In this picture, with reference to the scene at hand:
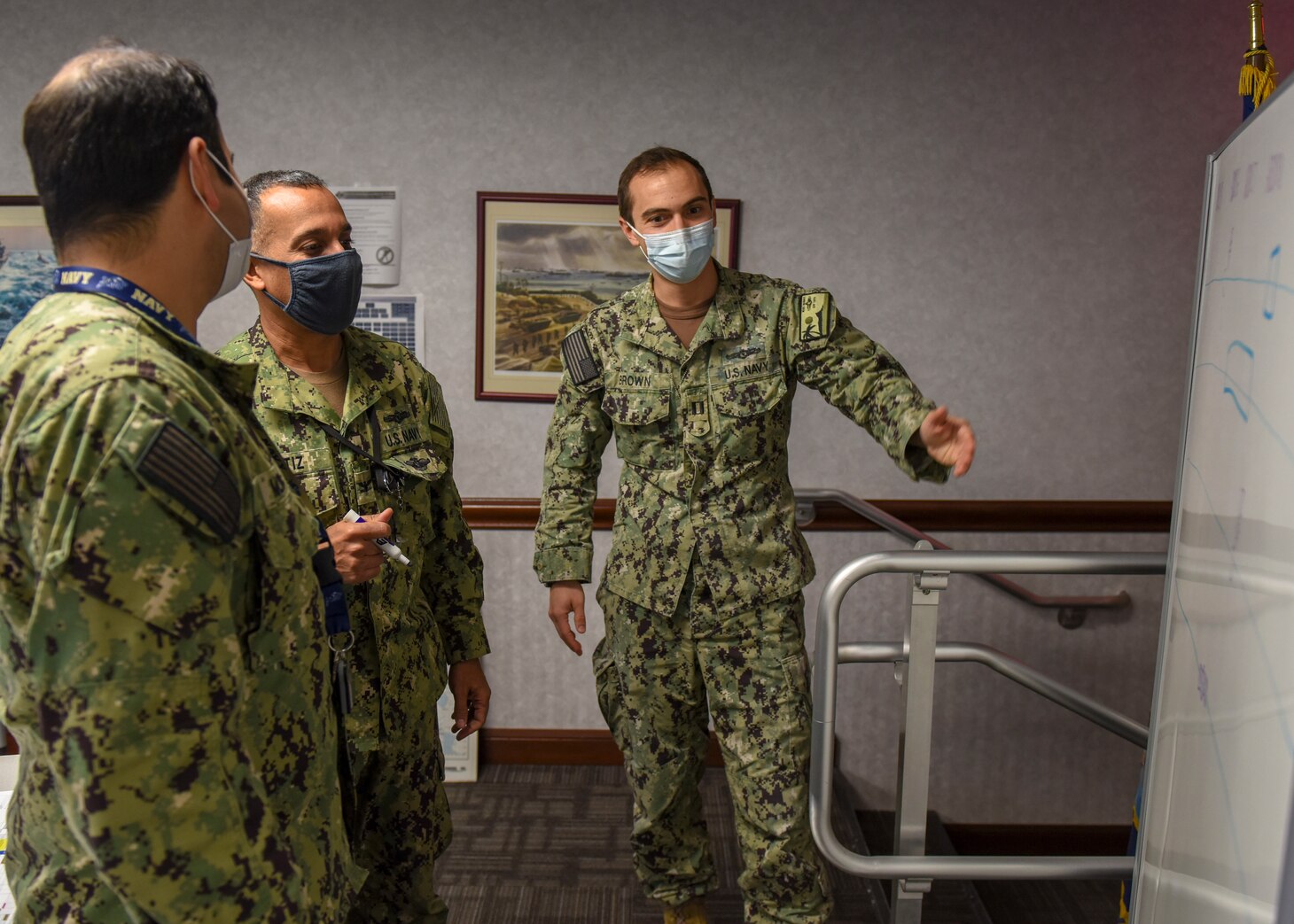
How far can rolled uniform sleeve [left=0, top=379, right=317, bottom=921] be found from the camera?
74 centimetres

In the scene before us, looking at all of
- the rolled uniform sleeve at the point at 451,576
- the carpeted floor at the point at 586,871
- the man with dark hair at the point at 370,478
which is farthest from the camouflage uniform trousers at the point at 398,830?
the carpeted floor at the point at 586,871

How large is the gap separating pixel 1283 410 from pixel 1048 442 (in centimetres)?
221

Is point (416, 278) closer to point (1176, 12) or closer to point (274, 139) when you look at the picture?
point (274, 139)

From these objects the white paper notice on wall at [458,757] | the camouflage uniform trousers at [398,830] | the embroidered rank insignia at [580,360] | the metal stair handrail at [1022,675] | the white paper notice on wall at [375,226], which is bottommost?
the white paper notice on wall at [458,757]

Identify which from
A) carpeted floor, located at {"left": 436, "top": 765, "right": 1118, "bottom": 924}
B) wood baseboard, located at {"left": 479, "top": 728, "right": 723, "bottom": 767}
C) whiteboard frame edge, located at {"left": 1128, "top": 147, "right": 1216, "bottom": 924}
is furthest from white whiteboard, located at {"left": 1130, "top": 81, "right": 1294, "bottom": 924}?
wood baseboard, located at {"left": 479, "top": 728, "right": 723, "bottom": 767}

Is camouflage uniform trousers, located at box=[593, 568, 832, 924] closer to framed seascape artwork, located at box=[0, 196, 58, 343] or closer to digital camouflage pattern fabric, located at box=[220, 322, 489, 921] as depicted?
digital camouflage pattern fabric, located at box=[220, 322, 489, 921]

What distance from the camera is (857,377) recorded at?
72.4 inches

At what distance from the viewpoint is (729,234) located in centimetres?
283

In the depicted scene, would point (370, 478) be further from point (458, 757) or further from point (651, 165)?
point (458, 757)

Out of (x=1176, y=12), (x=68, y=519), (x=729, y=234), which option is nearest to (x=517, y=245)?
(x=729, y=234)

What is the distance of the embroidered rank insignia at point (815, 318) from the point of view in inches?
74.1

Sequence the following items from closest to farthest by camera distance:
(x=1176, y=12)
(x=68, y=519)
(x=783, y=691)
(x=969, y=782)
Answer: (x=68, y=519)
(x=783, y=691)
(x=1176, y=12)
(x=969, y=782)

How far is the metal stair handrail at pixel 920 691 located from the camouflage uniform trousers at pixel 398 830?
2.14 ft

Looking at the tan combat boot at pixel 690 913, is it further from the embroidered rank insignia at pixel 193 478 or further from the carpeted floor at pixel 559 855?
the embroidered rank insignia at pixel 193 478
